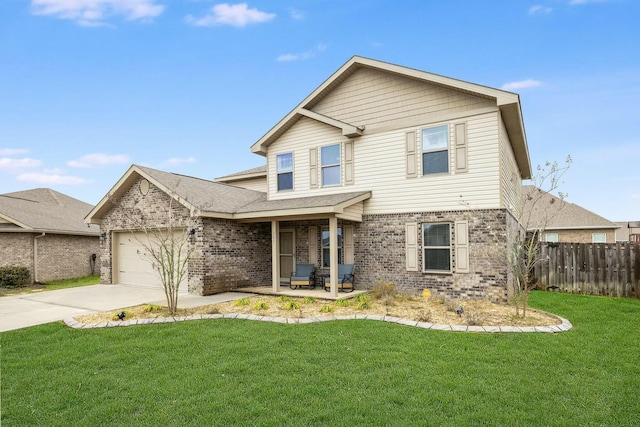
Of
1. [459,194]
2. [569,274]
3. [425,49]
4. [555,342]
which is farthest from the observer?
[425,49]

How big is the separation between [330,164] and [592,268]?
9382mm

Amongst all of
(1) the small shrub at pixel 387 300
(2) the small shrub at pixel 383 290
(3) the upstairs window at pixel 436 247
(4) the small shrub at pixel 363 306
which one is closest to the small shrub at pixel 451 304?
(3) the upstairs window at pixel 436 247

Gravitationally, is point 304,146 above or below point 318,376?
above

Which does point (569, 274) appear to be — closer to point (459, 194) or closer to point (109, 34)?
point (459, 194)

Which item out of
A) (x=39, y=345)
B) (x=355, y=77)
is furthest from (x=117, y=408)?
(x=355, y=77)

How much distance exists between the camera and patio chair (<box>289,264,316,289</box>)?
40.9 ft

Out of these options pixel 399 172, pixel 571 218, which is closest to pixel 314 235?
pixel 399 172

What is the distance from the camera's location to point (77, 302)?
10.6 meters

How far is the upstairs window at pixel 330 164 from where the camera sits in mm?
12906

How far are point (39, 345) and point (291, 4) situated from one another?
12.6 meters

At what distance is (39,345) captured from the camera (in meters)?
6.44

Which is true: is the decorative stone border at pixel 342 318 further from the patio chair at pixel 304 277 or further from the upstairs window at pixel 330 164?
the upstairs window at pixel 330 164

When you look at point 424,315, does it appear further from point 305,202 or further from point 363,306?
point 305,202

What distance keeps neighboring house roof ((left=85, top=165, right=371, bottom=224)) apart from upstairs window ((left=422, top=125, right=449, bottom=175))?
81.4 inches
